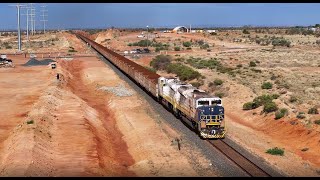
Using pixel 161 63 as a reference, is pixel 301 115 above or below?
below

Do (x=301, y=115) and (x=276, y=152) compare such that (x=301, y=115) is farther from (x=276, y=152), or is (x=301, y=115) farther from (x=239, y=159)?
(x=239, y=159)

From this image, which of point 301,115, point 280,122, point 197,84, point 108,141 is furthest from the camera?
point 197,84

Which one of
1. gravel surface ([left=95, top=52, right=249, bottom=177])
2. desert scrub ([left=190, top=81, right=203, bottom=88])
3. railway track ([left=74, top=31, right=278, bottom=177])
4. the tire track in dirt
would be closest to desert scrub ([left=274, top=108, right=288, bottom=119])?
gravel surface ([left=95, top=52, right=249, bottom=177])

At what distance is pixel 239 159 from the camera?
83.5ft

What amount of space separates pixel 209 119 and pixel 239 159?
479 centimetres

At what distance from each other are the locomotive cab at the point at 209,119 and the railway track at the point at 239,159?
0.58 metres

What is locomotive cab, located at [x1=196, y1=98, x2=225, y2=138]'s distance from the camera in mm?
29453

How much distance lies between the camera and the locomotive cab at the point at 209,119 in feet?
96.6

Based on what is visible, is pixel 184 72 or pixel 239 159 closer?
pixel 239 159

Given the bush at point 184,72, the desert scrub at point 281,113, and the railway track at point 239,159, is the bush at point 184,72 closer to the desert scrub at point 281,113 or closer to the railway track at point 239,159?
the desert scrub at point 281,113

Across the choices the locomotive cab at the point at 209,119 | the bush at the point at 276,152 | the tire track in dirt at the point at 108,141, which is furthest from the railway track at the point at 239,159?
the tire track in dirt at the point at 108,141

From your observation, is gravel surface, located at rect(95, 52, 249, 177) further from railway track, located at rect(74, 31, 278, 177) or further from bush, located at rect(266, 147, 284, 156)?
bush, located at rect(266, 147, 284, 156)

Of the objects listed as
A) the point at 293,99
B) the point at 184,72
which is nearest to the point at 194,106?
the point at 293,99

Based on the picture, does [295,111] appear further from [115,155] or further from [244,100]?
[115,155]
